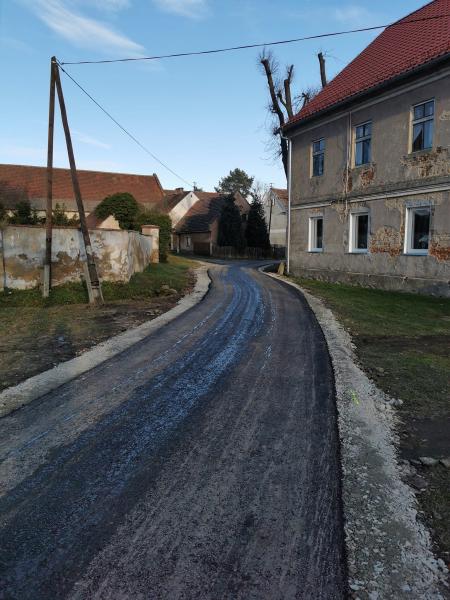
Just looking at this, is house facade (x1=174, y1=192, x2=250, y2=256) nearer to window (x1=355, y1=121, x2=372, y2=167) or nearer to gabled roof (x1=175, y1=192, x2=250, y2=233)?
gabled roof (x1=175, y1=192, x2=250, y2=233)

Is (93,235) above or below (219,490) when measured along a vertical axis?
above

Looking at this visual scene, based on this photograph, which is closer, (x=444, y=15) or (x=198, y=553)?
(x=198, y=553)

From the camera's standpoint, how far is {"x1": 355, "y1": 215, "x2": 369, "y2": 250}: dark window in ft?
52.2

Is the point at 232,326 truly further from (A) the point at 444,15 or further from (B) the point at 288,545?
(A) the point at 444,15

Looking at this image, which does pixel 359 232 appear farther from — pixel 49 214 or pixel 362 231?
pixel 49 214

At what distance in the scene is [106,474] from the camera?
3.10m

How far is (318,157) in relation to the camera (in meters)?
18.1

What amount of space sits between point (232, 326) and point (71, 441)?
490 cm

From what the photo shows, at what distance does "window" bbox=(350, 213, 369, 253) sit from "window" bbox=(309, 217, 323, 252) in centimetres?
197

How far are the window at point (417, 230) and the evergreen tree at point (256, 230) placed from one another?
28689 millimetres

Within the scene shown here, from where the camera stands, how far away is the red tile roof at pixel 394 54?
13.7 metres

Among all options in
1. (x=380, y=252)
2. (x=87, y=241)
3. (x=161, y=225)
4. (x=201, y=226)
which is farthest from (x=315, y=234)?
(x=201, y=226)

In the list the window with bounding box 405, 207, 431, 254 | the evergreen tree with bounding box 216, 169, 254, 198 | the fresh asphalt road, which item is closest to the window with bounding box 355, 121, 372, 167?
the window with bounding box 405, 207, 431, 254

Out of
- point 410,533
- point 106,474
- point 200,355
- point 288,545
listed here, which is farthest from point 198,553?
point 200,355
